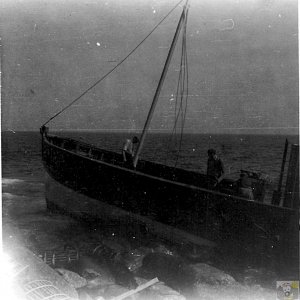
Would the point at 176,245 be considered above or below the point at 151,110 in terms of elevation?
below

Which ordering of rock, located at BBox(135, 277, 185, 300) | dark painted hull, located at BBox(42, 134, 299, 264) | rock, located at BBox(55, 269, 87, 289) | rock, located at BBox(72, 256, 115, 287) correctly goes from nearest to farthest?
rock, located at BBox(135, 277, 185, 300) → rock, located at BBox(55, 269, 87, 289) → rock, located at BBox(72, 256, 115, 287) → dark painted hull, located at BBox(42, 134, 299, 264)

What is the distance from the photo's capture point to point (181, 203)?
9648mm

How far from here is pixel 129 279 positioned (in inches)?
294

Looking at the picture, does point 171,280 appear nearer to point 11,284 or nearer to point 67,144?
point 11,284

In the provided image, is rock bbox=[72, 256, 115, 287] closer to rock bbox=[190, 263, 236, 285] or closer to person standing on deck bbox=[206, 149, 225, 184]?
rock bbox=[190, 263, 236, 285]

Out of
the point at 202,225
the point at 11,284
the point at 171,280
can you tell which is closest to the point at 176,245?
the point at 202,225

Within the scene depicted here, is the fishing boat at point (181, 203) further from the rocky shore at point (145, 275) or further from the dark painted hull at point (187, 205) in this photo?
the rocky shore at point (145, 275)

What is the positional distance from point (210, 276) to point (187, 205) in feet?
7.41

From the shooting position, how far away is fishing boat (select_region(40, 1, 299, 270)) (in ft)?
26.2

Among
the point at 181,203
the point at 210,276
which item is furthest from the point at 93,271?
the point at 181,203

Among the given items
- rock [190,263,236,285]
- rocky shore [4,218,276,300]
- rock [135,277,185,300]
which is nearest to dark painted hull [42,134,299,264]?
rocky shore [4,218,276,300]

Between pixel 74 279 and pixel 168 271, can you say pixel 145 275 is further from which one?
pixel 74 279

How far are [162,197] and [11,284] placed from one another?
195 inches

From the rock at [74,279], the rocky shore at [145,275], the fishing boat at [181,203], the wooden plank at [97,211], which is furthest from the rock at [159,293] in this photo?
the wooden plank at [97,211]
